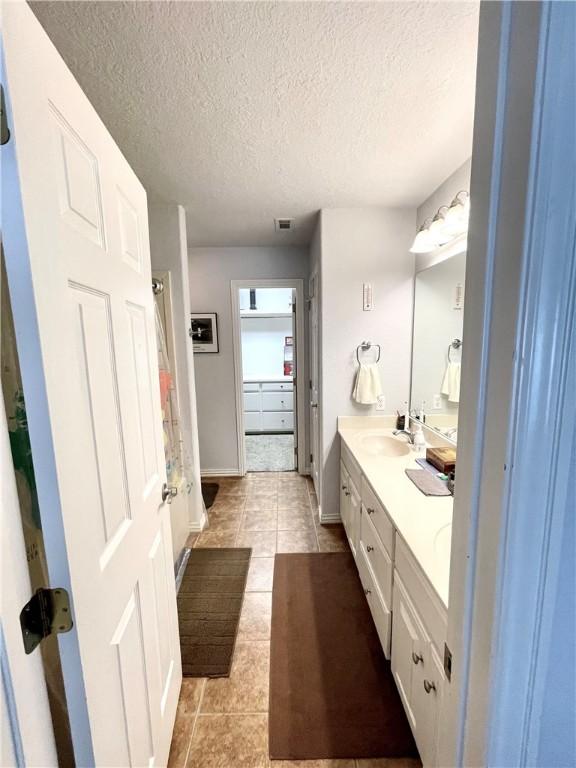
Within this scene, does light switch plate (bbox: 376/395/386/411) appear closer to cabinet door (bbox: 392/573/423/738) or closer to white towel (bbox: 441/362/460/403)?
white towel (bbox: 441/362/460/403)

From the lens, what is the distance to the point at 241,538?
97.7 inches

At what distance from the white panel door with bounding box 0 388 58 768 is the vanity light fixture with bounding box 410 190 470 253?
1.90 m

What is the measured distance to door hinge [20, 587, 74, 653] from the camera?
0.52 metres

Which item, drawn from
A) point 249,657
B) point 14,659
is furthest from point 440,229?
point 249,657

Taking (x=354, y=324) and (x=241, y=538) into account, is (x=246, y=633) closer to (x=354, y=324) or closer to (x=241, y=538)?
(x=241, y=538)

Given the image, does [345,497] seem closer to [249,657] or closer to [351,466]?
[351,466]

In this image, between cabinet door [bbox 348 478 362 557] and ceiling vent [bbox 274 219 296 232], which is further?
ceiling vent [bbox 274 219 296 232]

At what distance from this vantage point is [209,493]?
10.4 feet

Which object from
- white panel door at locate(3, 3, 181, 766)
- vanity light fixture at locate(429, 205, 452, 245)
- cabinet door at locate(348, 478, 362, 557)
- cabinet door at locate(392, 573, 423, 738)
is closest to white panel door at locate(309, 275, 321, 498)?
cabinet door at locate(348, 478, 362, 557)

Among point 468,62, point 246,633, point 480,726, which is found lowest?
point 246,633

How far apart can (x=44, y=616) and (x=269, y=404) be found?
14.9 feet

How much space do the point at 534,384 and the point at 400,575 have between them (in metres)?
1.11

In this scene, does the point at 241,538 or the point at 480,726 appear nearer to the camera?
the point at 480,726

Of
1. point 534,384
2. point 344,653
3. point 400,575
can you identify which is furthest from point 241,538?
point 534,384
